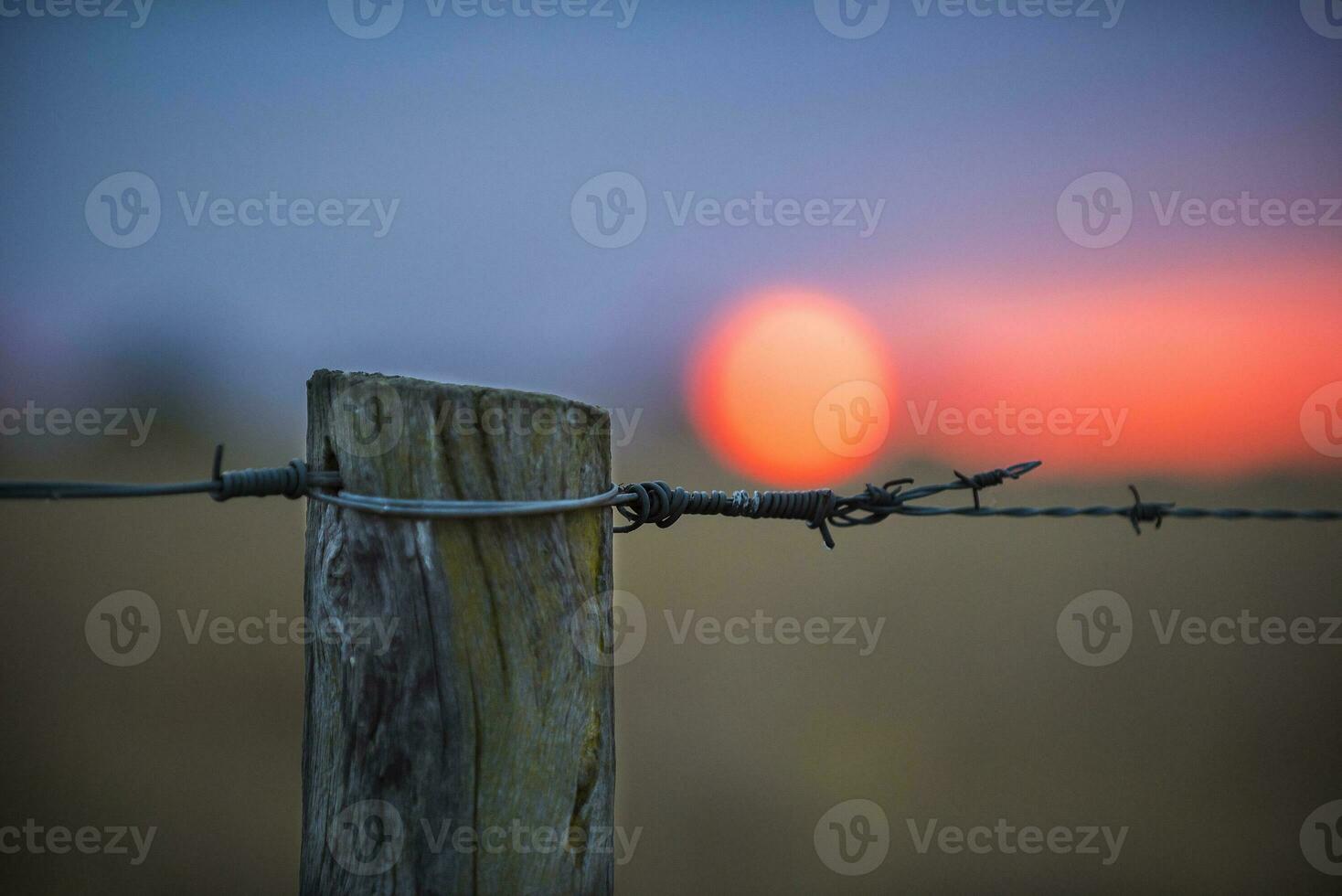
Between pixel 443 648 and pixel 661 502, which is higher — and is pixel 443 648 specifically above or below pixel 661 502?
below

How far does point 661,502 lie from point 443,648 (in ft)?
1.63

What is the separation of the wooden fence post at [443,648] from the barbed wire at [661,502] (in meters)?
0.03

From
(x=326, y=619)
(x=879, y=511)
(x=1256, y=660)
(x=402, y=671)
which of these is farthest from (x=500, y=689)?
(x=1256, y=660)

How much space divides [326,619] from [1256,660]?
44.9 feet

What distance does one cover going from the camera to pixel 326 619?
1206 mm

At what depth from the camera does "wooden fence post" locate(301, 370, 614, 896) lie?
45.7 inches

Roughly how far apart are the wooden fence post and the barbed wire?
27mm

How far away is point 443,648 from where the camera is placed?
117cm

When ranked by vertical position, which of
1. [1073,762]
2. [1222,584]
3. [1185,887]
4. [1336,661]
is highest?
[1222,584]

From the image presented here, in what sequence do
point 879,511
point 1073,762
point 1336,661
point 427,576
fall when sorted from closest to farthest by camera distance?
point 427,576 → point 879,511 → point 1073,762 → point 1336,661

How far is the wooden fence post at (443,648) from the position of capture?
1.16 metres

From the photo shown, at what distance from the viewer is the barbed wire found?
114 centimetres

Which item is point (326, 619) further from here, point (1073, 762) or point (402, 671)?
point (1073, 762)

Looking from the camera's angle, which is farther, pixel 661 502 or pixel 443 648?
pixel 661 502
